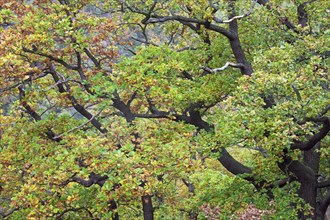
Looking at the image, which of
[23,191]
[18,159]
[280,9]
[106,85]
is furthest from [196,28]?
[23,191]

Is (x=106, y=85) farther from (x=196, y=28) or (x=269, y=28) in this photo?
(x=269, y=28)

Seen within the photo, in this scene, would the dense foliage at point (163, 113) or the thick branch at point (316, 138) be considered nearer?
the dense foliage at point (163, 113)

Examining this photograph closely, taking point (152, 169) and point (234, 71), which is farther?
point (234, 71)

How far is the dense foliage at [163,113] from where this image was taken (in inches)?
479

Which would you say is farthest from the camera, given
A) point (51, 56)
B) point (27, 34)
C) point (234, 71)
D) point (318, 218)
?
point (234, 71)

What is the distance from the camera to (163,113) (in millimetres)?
17719

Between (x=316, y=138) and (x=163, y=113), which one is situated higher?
(x=163, y=113)

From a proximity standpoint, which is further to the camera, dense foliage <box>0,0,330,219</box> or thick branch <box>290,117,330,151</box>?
thick branch <box>290,117,330,151</box>

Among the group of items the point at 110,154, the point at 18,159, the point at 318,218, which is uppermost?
the point at 18,159

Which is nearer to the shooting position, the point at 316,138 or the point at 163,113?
the point at 316,138

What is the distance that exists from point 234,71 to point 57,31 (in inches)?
323

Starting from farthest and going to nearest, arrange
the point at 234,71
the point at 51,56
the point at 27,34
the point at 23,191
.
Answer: the point at 234,71, the point at 51,56, the point at 27,34, the point at 23,191

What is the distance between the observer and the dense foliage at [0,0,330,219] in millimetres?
12172

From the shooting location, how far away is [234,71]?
18.5 meters
